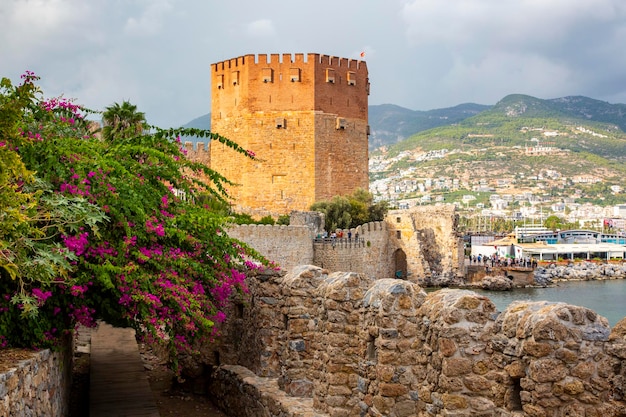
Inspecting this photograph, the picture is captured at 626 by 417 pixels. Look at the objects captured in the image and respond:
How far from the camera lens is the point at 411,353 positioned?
6535 millimetres

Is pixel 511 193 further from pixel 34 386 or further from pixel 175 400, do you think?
pixel 34 386

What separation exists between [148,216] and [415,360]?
3.57 metres

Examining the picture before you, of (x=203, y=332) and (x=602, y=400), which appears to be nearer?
(x=602, y=400)

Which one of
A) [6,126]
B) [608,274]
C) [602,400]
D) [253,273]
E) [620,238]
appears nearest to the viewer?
[602,400]

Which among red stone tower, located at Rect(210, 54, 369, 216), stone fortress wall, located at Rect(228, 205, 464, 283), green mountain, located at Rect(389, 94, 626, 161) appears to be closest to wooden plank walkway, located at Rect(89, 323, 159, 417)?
stone fortress wall, located at Rect(228, 205, 464, 283)

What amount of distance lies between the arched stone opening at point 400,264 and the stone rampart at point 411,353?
112 ft

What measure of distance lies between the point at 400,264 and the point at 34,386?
39.0m

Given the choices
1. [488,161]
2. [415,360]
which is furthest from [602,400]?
[488,161]

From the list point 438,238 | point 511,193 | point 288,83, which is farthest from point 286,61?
point 511,193

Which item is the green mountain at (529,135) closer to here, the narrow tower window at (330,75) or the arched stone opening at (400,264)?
the arched stone opening at (400,264)

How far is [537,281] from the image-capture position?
5322 centimetres

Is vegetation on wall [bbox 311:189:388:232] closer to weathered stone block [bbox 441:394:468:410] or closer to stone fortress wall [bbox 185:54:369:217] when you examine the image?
stone fortress wall [bbox 185:54:369:217]

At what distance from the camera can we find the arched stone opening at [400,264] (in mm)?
44062

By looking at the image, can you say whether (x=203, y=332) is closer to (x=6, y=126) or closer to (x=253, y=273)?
(x=253, y=273)
